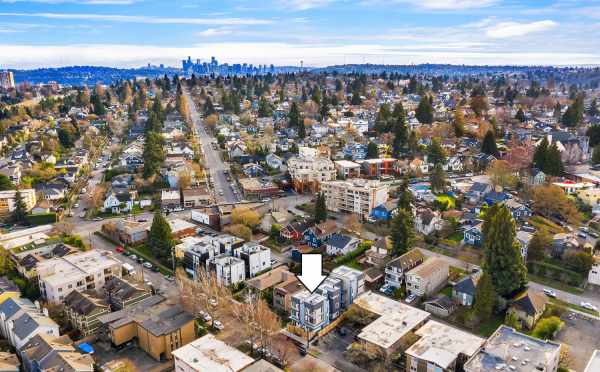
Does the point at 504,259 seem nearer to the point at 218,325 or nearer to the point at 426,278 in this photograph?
the point at 426,278

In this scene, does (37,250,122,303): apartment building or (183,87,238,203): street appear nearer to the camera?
(37,250,122,303): apartment building

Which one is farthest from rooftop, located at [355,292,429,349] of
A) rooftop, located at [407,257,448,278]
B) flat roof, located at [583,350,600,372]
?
flat roof, located at [583,350,600,372]

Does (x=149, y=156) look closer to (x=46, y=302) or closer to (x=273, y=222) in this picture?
(x=273, y=222)

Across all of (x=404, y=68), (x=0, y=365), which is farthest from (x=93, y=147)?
(x=404, y=68)

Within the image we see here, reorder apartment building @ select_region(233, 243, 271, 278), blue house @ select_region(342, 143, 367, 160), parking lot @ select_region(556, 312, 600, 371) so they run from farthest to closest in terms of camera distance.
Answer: blue house @ select_region(342, 143, 367, 160) < apartment building @ select_region(233, 243, 271, 278) < parking lot @ select_region(556, 312, 600, 371)

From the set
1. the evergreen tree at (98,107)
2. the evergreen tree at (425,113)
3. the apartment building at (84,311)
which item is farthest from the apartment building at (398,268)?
the evergreen tree at (98,107)

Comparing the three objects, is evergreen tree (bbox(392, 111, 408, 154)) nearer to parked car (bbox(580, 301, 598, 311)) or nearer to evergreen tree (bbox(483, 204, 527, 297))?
evergreen tree (bbox(483, 204, 527, 297))

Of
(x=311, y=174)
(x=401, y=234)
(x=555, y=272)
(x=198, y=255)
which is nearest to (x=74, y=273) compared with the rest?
(x=198, y=255)
